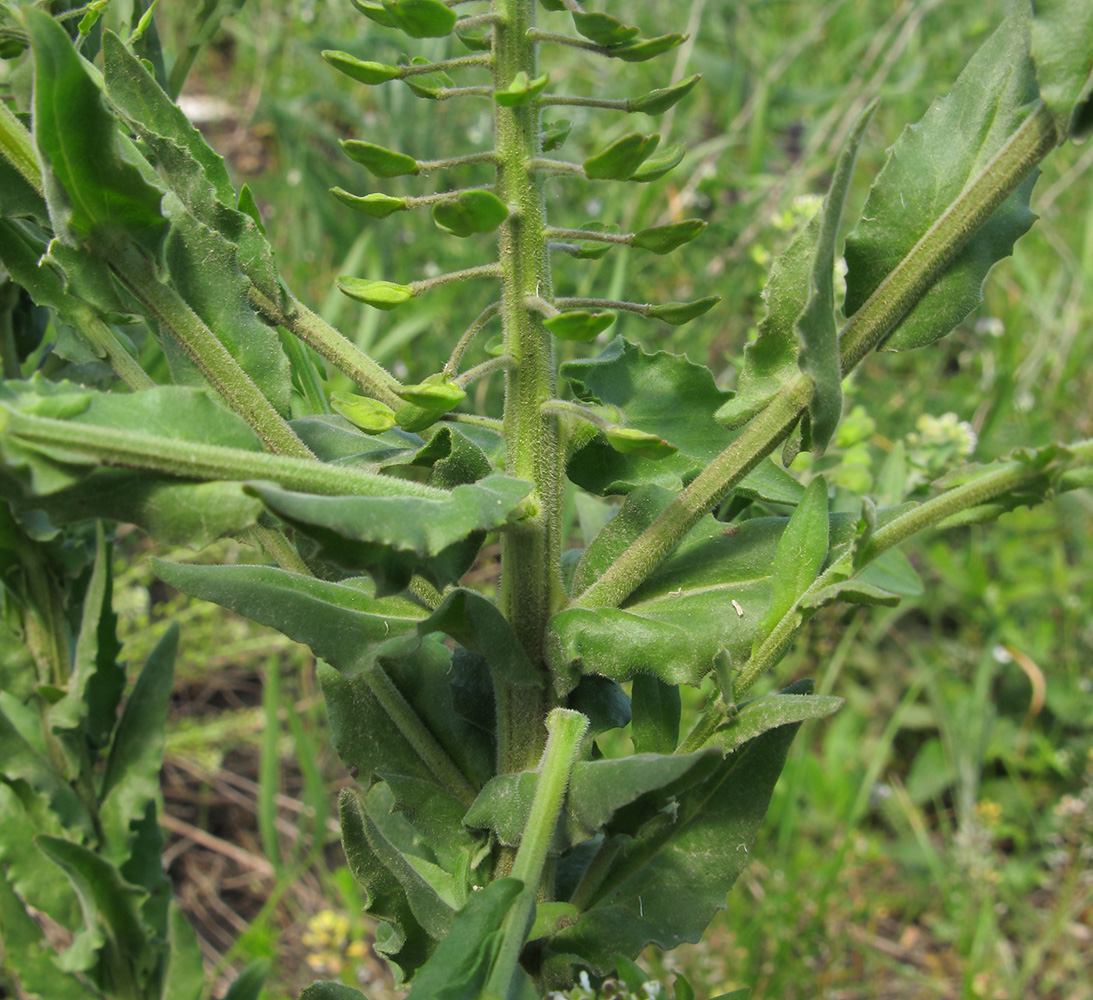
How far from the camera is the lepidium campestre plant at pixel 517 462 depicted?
602mm

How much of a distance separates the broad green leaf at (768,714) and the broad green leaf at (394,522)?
22 cm

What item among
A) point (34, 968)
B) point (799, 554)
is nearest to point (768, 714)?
point (799, 554)

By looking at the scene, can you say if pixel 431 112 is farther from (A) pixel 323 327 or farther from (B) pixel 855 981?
(B) pixel 855 981

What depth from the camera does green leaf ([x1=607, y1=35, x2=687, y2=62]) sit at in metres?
0.67

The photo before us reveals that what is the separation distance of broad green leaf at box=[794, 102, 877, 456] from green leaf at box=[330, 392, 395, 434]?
0.93 feet

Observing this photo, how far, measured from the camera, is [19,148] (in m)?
0.74

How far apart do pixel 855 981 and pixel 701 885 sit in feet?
5.83

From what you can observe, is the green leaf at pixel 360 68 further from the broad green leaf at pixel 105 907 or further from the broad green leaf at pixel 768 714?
the broad green leaf at pixel 105 907

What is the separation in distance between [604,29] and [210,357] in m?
0.35

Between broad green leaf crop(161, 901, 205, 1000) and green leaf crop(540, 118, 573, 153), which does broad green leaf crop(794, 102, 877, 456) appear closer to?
green leaf crop(540, 118, 573, 153)

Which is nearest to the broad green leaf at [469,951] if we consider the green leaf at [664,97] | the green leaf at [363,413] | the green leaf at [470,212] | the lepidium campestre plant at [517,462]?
the lepidium campestre plant at [517,462]

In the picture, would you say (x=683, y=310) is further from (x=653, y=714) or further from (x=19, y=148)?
(x=19, y=148)

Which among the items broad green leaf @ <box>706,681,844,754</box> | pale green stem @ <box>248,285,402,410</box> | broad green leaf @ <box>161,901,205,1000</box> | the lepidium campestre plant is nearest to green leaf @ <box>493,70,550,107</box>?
the lepidium campestre plant

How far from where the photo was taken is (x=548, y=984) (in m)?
0.79
